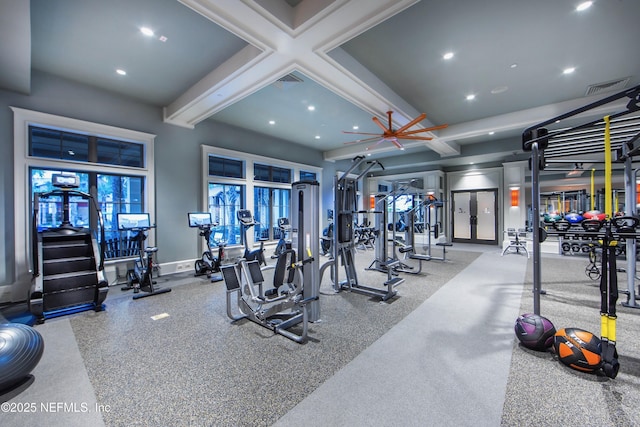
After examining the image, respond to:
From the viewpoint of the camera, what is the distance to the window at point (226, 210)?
22.4 ft

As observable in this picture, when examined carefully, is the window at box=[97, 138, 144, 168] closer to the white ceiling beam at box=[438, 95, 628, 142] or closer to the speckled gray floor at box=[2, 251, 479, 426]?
the speckled gray floor at box=[2, 251, 479, 426]

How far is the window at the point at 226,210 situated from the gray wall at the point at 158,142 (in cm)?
68

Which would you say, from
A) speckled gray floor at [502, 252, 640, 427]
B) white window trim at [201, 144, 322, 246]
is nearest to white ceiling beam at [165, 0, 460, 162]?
white window trim at [201, 144, 322, 246]

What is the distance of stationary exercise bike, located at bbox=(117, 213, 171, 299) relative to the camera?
432 cm

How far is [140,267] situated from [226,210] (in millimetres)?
2631

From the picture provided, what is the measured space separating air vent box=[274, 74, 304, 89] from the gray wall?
2669 mm

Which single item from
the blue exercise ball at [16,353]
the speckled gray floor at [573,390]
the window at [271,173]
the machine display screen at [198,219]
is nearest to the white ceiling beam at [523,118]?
the speckled gray floor at [573,390]

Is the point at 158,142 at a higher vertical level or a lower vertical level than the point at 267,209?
higher

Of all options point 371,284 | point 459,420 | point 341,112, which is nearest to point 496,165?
point 341,112

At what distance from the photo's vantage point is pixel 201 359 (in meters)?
2.38

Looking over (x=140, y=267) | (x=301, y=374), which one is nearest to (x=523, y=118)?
(x=301, y=374)

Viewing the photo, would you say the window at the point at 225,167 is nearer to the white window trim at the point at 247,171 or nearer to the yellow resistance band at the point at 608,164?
Result: the white window trim at the point at 247,171

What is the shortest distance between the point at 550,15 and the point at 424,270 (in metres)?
4.59

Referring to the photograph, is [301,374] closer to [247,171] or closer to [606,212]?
[606,212]
